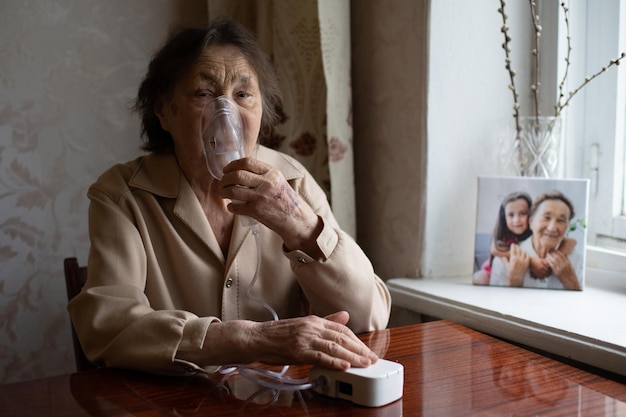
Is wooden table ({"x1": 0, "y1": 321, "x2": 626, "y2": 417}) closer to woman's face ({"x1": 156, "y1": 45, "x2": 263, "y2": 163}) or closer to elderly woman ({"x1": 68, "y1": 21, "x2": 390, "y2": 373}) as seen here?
elderly woman ({"x1": 68, "y1": 21, "x2": 390, "y2": 373})

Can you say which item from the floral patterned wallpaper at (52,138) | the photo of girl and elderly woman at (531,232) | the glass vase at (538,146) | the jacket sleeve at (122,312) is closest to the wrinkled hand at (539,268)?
the photo of girl and elderly woman at (531,232)

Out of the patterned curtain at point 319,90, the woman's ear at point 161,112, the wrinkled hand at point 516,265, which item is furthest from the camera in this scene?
the patterned curtain at point 319,90

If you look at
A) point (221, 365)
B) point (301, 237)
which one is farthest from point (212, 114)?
point (221, 365)

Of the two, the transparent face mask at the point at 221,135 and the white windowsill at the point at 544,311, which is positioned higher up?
the transparent face mask at the point at 221,135

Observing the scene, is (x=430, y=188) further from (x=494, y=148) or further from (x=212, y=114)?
(x=212, y=114)

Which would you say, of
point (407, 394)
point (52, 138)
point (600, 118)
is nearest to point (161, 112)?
point (52, 138)

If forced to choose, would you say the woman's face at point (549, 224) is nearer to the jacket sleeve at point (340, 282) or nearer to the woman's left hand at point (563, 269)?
the woman's left hand at point (563, 269)

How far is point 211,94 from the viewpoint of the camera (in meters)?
1.43

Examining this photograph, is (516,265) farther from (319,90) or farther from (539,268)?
(319,90)

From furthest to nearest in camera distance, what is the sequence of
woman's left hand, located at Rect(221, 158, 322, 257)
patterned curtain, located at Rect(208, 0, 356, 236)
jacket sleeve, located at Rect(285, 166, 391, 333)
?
patterned curtain, located at Rect(208, 0, 356, 236) < jacket sleeve, located at Rect(285, 166, 391, 333) < woman's left hand, located at Rect(221, 158, 322, 257)

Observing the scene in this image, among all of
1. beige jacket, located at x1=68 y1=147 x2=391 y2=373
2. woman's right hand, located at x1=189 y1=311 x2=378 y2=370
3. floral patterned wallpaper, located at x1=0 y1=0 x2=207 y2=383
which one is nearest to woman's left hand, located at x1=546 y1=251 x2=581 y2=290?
beige jacket, located at x1=68 y1=147 x2=391 y2=373

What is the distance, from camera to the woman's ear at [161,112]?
1531 mm

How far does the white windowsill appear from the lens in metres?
1.26

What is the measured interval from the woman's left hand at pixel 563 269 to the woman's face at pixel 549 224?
2cm
